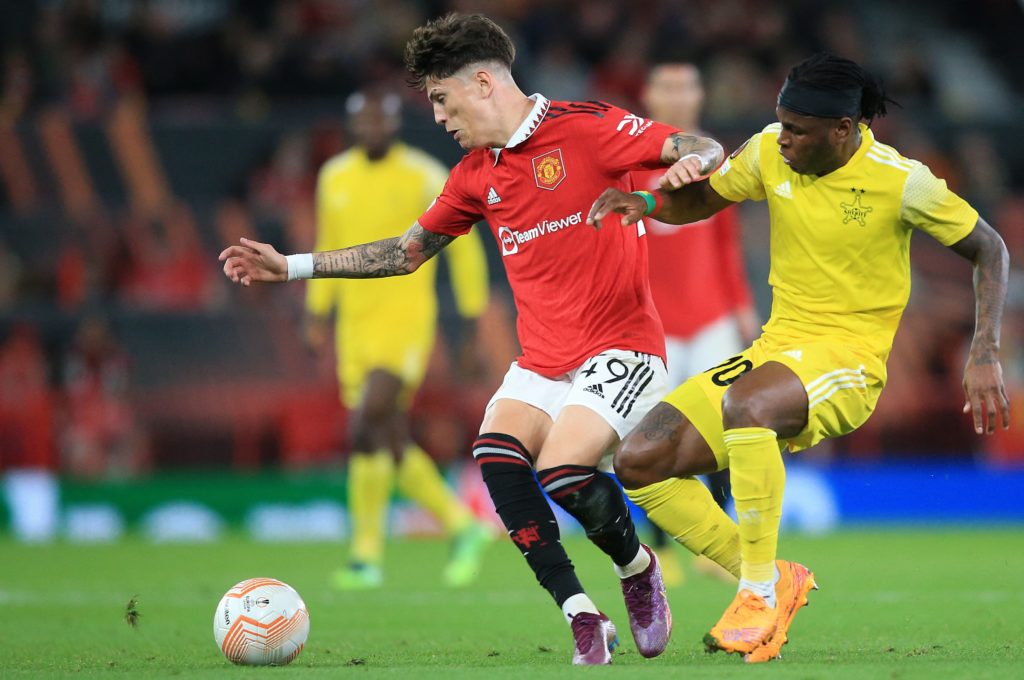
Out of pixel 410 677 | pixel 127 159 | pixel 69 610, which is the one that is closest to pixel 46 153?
pixel 127 159

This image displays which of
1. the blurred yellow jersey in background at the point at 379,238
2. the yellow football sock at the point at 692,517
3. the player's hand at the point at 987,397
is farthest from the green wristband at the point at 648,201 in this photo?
the blurred yellow jersey in background at the point at 379,238

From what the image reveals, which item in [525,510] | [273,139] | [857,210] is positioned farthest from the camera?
[273,139]

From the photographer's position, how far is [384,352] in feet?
31.1

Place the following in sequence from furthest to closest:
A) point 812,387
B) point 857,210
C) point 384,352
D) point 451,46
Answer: point 384,352
point 451,46
point 857,210
point 812,387

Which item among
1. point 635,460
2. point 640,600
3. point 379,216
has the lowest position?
point 640,600

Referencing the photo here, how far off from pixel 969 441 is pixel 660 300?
6149 millimetres

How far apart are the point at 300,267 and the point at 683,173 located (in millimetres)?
1526

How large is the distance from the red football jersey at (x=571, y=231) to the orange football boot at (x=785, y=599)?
37.5 inches

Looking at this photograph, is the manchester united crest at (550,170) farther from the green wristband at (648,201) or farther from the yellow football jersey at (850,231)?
the yellow football jersey at (850,231)

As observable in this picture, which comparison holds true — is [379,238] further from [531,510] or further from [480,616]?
[531,510]

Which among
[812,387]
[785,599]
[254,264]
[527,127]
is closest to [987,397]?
[812,387]

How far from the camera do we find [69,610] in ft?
25.4

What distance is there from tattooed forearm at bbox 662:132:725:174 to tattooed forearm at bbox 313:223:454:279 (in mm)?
1002

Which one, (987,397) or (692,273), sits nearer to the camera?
(987,397)
